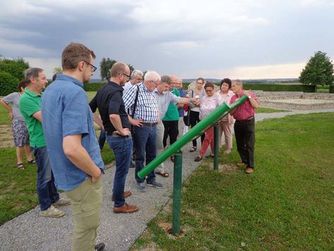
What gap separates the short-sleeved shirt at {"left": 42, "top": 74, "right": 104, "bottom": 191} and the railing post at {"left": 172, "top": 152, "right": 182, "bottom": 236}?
1286mm

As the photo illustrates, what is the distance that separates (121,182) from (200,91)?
393 cm

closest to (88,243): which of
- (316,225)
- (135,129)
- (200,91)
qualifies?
(135,129)

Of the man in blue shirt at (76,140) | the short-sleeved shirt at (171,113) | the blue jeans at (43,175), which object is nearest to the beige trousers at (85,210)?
the man in blue shirt at (76,140)

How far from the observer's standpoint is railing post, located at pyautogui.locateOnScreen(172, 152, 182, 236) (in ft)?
11.4

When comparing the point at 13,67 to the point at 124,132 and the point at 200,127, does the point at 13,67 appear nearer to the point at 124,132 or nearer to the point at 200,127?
the point at 124,132

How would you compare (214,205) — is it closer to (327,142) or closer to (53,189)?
(53,189)

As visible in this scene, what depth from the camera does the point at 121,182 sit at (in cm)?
396

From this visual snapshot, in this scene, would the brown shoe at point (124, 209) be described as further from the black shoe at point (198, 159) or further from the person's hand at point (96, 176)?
the black shoe at point (198, 159)

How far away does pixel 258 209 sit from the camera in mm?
4438

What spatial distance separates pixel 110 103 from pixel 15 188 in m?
2.58

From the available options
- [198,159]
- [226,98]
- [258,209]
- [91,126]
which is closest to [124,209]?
[258,209]

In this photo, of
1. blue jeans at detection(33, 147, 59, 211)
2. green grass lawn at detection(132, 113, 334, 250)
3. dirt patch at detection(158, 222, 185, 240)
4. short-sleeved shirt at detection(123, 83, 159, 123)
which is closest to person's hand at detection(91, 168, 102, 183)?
green grass lawn at detection(132, 113, 334, 250)

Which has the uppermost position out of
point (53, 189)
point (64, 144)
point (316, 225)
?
point (64, 144)

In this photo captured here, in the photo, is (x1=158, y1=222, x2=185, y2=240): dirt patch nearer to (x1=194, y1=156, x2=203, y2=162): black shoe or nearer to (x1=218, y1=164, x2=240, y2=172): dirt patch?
Result: (x1=218, y1=164, x2=240, y2=172): dirt patch
